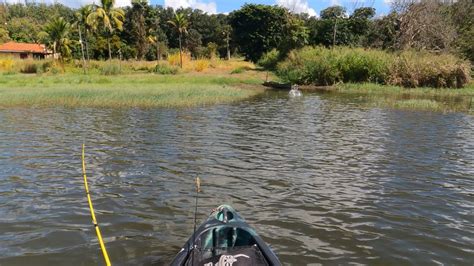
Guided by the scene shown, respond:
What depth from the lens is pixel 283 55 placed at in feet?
172

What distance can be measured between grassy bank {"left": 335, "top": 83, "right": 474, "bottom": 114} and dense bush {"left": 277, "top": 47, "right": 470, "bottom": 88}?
1.79 meters

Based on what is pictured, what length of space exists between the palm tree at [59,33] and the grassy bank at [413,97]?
31440 mm

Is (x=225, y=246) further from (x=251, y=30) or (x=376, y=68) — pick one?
(x=251, y=30)

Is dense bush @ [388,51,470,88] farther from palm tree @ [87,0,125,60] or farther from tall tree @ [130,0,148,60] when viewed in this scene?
tall tree @ [130,0,148,60]

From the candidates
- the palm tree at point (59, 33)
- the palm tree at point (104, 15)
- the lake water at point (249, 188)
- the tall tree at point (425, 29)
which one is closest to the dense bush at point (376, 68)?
the tall tree at point (425, 29)

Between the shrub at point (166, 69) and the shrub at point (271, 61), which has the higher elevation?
the shrub at point (271, 61)

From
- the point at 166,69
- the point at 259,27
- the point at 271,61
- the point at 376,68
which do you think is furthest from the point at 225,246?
the point at 259,27

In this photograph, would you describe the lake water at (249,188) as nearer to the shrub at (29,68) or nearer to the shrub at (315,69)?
the shrub at (315,69)

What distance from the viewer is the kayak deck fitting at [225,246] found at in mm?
4977

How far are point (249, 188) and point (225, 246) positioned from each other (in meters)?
3.98

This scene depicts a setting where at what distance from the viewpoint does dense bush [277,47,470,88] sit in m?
35.9

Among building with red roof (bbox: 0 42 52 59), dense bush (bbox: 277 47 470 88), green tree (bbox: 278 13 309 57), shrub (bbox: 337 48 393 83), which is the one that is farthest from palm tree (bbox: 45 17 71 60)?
shrub (bbox: 337 48 393 83)

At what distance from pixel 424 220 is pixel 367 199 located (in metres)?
1.33

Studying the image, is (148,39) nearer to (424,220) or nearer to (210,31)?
(210,31)
